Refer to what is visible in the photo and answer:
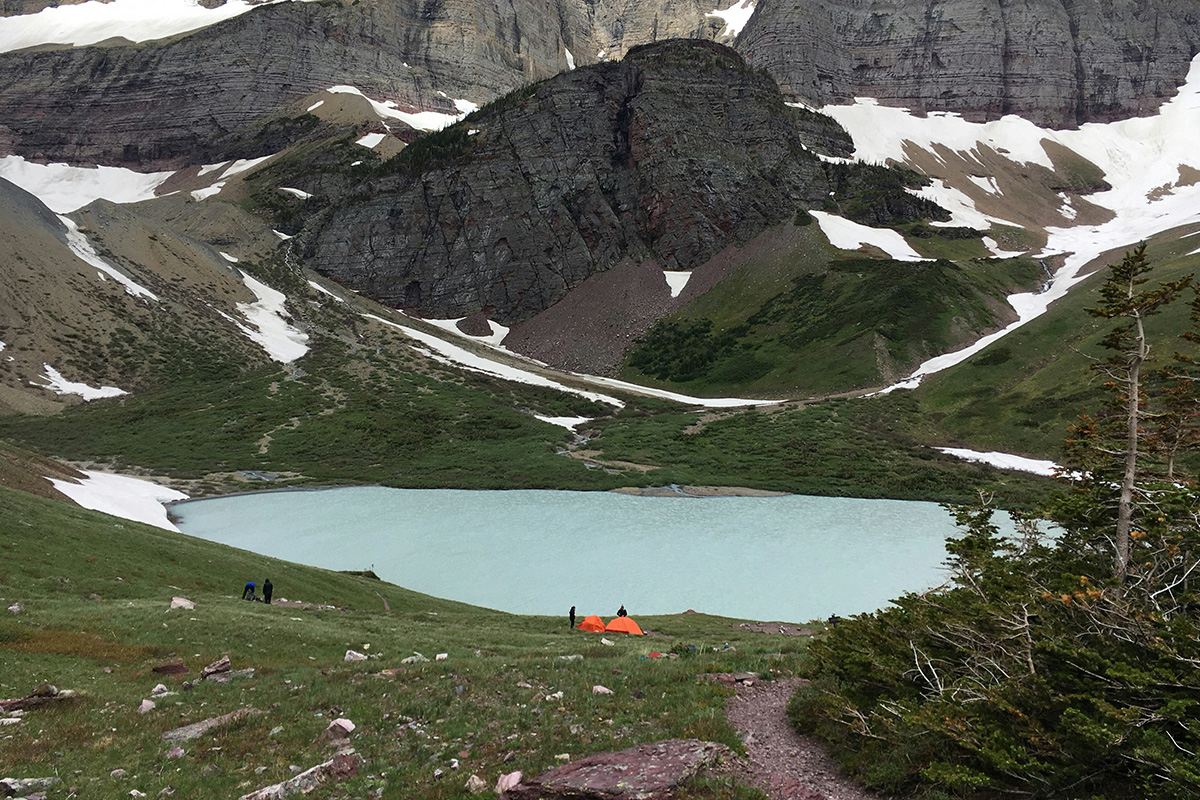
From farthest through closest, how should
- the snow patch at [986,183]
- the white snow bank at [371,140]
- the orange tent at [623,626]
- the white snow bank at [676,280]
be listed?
the white snow bank at [371,140]
the snow patch at [986,183]
the white snow bank at [676,280]
the orange tent at [623,626]

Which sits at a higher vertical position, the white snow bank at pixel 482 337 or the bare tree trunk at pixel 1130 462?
the white snow bank at pixel 482 337

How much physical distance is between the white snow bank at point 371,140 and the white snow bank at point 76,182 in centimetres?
6008

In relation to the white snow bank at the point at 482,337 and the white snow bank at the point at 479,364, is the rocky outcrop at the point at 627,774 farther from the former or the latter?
the white snow bank at the point at 482,337

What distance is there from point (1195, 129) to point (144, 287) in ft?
850

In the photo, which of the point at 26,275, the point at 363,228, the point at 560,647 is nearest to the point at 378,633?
the point at 560,647

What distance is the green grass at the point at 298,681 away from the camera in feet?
36.4

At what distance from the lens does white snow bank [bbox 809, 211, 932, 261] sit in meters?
127

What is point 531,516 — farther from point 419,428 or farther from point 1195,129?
point 1195,129

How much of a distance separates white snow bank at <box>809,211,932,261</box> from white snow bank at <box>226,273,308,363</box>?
9650cm

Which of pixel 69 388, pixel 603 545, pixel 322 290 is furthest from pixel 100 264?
pixel 603 545

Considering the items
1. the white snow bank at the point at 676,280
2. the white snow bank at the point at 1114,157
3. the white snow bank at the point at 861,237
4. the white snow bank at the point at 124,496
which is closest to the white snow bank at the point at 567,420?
the white snow bank at the point at 124,496

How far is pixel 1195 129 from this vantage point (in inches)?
7510

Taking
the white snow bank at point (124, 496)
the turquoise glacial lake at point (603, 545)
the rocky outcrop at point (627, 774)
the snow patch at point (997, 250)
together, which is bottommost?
the turquoise glacial lake at point (603, 545)

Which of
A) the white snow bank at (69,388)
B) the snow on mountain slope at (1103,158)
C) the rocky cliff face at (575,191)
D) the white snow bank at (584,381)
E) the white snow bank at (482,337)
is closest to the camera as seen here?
the white snow bank at (69,388)
